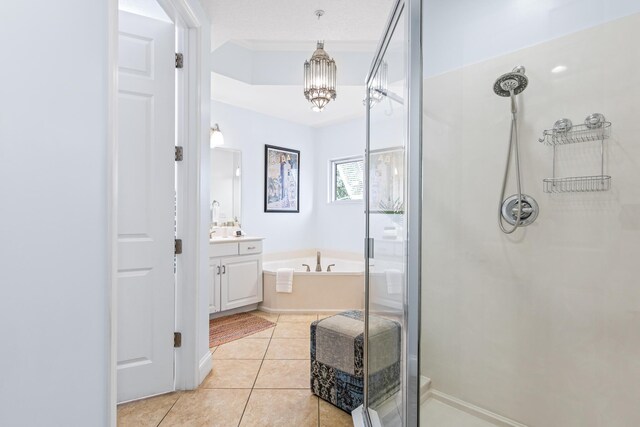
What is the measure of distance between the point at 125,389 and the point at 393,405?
61.1 inches

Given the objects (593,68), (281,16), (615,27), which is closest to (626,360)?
(593,68)

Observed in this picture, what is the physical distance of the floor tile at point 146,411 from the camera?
1.76 m

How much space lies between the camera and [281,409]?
188 centimetres

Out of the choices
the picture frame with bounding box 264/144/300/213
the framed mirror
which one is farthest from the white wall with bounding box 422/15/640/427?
the picture frame with bounding box 264/144/300/213

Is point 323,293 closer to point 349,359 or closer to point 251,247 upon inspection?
point 251,247

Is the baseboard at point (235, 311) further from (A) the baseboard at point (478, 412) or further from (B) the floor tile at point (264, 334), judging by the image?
(A) the baseboard at point (478, 412)

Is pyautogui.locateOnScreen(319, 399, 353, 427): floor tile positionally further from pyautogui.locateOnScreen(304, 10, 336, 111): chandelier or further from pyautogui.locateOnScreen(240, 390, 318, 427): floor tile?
pyautogui.locateOnScreen(304, 10, 336, 111): chandelier

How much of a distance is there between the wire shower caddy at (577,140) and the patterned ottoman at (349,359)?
999 millimetres

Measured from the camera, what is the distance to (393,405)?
4.62ft

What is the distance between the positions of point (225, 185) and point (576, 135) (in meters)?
3.42

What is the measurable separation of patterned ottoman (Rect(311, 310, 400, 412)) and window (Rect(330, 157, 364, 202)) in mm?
2664

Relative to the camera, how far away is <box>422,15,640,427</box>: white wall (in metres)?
1.31

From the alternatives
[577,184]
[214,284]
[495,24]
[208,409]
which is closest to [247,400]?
[208,409]

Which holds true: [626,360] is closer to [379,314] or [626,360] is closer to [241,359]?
[379,314]
